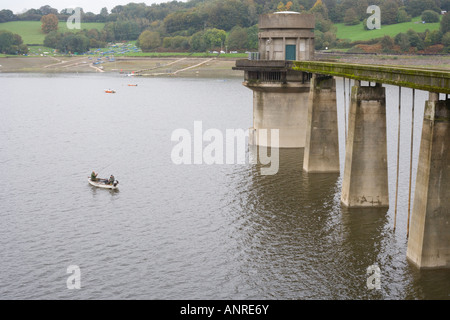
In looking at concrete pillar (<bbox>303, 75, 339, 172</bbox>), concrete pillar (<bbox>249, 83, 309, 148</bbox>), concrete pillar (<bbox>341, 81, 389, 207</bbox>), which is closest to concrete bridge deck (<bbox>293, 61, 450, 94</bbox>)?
concrete pillar (<bbox>341, 81, 389, 207</bbox>)

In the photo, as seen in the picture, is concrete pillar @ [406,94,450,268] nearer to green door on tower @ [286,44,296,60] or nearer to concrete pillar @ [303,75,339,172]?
concrete pillar @ [303,75,339,172]

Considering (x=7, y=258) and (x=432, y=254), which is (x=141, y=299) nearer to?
(x=7, y=258)

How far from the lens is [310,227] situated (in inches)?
1836

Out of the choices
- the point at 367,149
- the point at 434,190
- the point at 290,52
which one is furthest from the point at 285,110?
the point at 434,190

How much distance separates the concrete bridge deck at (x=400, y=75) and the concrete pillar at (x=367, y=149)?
5.78 feet

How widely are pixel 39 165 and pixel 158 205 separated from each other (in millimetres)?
25195

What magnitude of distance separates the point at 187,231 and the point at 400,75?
64.6 ft

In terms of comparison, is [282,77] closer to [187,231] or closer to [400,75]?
[187,231]

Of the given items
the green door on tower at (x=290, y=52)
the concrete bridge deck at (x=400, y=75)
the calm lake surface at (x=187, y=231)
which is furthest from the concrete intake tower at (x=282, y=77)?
the concrete bridge deck at (x=400, y=75)

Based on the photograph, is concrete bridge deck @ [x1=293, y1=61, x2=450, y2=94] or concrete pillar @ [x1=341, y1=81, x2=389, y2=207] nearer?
concrete bridge deck @ [x1=293, y1=61, x2=450, y2=94]

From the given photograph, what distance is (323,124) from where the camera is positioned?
61.0 metres

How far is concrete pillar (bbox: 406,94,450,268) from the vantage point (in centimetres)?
3559

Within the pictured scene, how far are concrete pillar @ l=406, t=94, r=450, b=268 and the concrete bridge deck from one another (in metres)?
1.09

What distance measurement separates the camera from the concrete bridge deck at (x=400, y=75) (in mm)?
34969
